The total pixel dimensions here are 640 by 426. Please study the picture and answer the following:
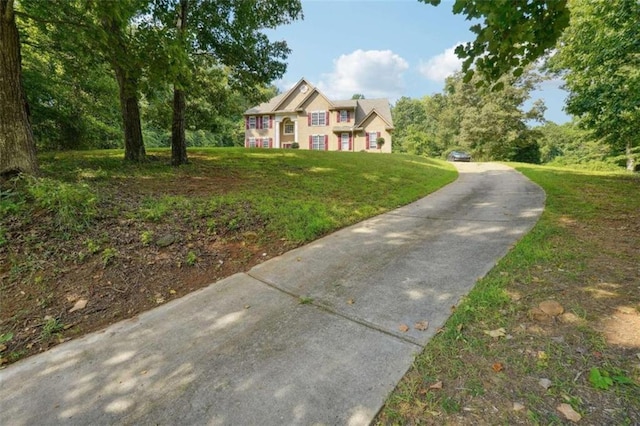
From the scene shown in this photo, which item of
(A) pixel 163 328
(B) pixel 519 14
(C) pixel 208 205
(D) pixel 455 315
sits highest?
(B) pixel 519 14

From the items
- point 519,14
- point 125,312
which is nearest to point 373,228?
point 519,14

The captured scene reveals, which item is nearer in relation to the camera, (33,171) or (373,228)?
(33,171)

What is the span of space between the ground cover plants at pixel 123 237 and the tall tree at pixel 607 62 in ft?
19.5

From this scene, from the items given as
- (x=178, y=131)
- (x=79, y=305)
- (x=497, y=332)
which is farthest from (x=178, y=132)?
(x=497, y=332)

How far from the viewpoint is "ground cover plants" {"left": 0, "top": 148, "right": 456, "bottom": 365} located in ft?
10.0

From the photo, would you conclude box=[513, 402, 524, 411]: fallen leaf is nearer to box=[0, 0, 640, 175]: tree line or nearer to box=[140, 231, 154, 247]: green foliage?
box=[0, 0, 640, 175]: tree line

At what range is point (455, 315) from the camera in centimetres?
268

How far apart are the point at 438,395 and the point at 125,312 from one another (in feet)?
9.66

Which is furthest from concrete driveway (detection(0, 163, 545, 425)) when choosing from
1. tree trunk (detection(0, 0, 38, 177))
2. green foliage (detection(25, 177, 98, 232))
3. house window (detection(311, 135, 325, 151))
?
house window (detection(311, 135, 325, 151))

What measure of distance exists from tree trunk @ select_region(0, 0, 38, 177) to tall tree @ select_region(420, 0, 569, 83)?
6.23 metres

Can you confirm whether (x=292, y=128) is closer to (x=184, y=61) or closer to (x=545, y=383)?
(x=184, y=61)

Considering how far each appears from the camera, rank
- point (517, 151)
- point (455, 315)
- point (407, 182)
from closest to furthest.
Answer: point (455, 315), point (407, 182), point (517, 151)

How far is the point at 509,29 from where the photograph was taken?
3.08m

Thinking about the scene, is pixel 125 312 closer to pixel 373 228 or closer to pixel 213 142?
pixel 373 228
